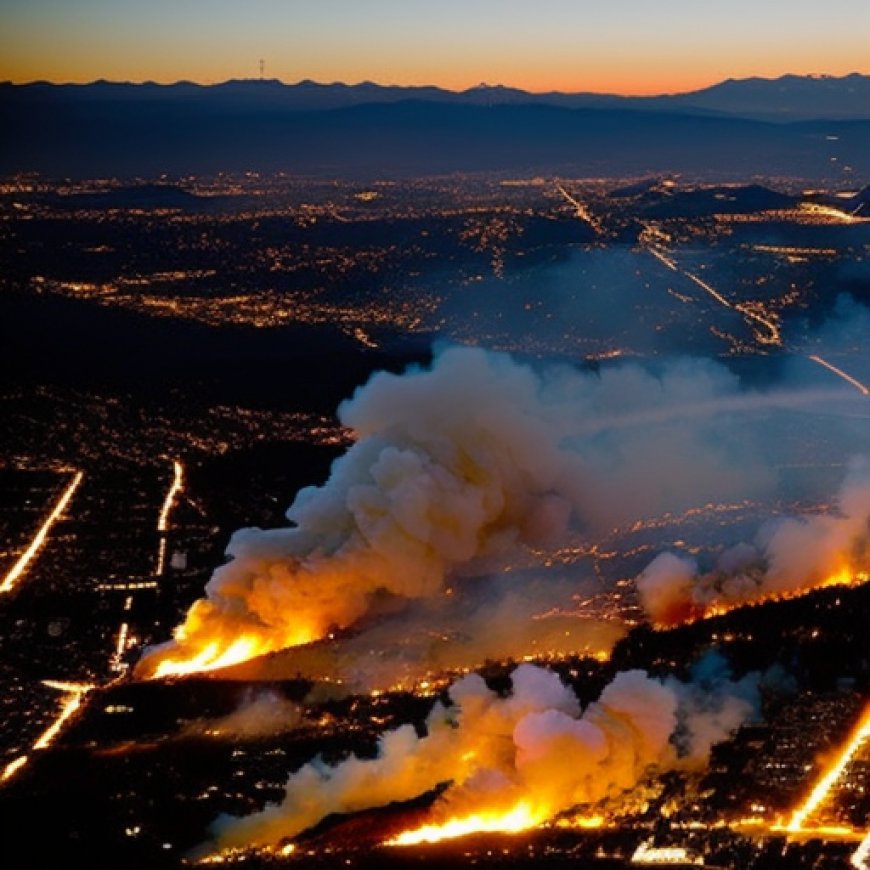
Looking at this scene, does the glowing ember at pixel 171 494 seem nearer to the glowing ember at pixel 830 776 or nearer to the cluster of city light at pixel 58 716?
the cluster of city light at pixel 58 716

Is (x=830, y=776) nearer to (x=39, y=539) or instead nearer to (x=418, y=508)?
(x=418, y=508)

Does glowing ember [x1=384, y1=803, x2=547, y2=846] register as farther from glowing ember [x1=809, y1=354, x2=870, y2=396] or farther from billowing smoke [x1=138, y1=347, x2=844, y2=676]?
glowing ember [x1=809, y1=354, x2=870, y2=396]

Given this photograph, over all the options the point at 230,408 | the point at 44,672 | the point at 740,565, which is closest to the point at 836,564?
the point at 740,565

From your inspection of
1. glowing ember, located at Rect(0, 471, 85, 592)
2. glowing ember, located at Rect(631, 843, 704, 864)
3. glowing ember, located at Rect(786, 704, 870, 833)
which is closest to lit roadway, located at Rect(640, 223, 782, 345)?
glowing ember, located at Rect(0, 471, 85, 592)

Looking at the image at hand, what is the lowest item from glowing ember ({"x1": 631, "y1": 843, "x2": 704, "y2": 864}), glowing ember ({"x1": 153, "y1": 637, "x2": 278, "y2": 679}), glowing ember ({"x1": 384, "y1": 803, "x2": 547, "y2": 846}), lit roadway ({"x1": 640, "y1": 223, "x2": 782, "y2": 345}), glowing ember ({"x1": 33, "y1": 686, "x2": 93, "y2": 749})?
glowing ember ({"x1": 33, "y1": 686, "x2": 93, "y2": 749})

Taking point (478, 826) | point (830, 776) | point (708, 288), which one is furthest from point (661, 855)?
point (708, 288)
